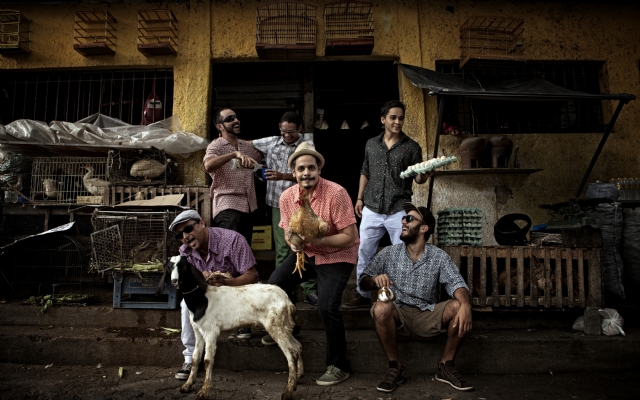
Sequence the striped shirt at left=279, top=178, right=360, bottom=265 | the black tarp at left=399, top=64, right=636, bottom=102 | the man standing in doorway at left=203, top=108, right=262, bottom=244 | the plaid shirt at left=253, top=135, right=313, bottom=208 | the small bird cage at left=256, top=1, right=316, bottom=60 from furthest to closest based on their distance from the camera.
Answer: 1. the small bird cage at left=256, top=1, right=316, bottom=60
2. the black tarp at left=399, top=64, right=636, bottom=102
3. the plaid shirt at left=253, top=135, right=313, bottom=208
4. the man standing in doorway at left=203, top=108, right=262, bottom=244
5. the striped shirt at left=279, top=178, right=360, bottom=265

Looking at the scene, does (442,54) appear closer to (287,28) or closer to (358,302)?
(287,28)

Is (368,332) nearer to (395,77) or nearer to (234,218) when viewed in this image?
(234,218)

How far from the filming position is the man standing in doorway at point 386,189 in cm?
471

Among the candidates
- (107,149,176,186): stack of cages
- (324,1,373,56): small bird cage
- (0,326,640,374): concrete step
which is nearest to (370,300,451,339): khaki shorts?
(0,326,640,374): concrete step

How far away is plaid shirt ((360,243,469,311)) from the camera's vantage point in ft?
13.0

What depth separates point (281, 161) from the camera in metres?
5.20

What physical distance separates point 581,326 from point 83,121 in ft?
23.5

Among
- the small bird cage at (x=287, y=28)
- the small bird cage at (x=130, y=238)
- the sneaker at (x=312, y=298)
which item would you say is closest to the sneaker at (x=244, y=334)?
the sneaker at (x=312, y=298)

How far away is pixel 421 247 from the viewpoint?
13.3 ft

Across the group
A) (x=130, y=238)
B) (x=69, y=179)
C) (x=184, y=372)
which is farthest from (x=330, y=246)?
(x=69, y=179)

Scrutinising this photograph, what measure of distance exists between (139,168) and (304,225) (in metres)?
3.35

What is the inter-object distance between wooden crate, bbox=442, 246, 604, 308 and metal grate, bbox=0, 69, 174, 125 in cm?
535

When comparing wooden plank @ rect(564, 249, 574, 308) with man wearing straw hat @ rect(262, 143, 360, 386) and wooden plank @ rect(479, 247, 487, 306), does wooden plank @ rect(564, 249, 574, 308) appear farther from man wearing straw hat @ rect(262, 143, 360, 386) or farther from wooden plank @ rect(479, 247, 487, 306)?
man wearing straw hat @ rect(262, 143, 360, 386)

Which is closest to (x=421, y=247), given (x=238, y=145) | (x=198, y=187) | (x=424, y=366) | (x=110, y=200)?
(x=424, y=366)
